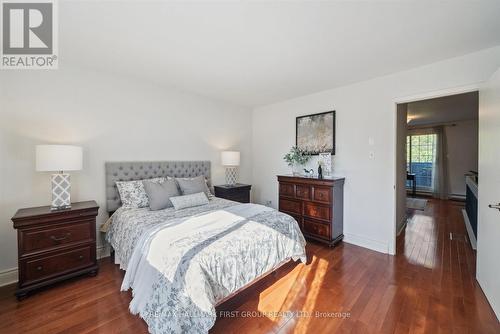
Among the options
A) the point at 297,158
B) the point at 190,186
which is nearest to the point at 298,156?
the point at 297,158

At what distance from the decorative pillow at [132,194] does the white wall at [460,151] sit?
8.77 metres

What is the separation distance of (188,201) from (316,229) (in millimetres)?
1990

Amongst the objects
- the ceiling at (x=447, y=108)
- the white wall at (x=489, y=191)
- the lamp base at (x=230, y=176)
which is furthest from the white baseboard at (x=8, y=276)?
the ceiling at (x=447, y=108)

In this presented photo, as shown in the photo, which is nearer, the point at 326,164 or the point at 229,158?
the point at 326,164

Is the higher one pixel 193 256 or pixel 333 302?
pixel 193 256

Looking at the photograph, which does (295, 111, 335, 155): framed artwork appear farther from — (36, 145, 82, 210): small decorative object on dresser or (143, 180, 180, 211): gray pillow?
(36, 145, 82, 210): small decorative object on dresser

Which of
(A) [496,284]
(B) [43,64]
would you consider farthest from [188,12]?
(A) [496,284]

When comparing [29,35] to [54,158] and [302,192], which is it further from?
[302,192]

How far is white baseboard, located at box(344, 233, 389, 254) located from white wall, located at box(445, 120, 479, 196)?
19.2ft

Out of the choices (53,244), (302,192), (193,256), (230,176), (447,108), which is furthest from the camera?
(447,108)

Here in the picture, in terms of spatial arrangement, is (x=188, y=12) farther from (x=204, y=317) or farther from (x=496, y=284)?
(x=496, y=284)

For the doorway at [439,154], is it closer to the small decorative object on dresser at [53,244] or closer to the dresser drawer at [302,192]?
the dresser drawer at [302,192]

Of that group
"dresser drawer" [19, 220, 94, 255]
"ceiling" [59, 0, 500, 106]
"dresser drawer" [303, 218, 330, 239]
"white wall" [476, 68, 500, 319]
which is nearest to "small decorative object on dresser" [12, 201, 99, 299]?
"dresser drawer" [19, 220, 94, 255]

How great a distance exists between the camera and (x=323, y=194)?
10.5 ft
